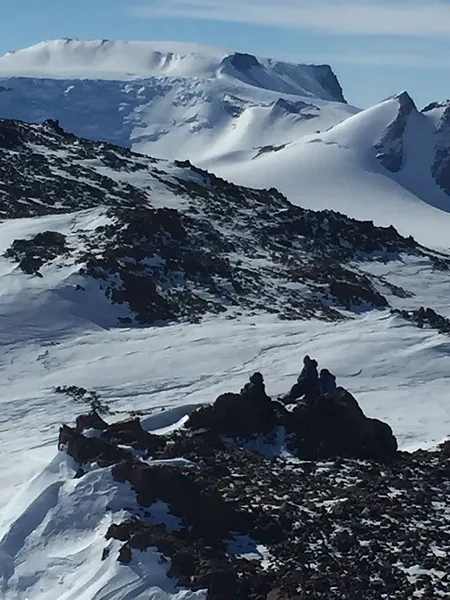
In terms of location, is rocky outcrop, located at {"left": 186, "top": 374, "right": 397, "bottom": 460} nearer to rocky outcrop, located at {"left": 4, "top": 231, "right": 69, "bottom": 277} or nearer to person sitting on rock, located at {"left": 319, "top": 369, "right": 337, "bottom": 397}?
person sitting on rock, located at {"left": 319, "top": 369, "right": 337, "bottom": 397}

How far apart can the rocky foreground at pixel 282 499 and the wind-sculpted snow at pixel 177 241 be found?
17.3 meters

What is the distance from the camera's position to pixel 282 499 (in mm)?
23547

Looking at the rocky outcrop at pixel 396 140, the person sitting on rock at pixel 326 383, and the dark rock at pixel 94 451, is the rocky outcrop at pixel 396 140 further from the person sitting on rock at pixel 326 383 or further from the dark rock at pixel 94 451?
the dark rock at pixel 94 451

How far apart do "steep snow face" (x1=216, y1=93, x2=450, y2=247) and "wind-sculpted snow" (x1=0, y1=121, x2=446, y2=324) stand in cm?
5510

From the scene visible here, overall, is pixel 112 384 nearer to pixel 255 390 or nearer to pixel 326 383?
pixel 255 390

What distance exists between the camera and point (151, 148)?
196000 mm

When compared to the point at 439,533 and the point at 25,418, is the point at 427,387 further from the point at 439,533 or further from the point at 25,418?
the point at 439,533

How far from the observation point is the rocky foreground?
19547mm

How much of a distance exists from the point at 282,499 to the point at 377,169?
13523 centimetres

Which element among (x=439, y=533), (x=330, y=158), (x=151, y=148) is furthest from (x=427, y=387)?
(x=151, y=148)

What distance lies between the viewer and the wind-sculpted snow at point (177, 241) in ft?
155

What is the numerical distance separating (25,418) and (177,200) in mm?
34222

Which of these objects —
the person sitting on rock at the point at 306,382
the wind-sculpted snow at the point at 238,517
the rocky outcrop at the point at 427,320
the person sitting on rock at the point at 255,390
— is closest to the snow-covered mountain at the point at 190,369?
the wind-sculpted snow at the point at 238,517

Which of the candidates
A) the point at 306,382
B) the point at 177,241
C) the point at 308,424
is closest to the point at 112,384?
the point at 306,382
